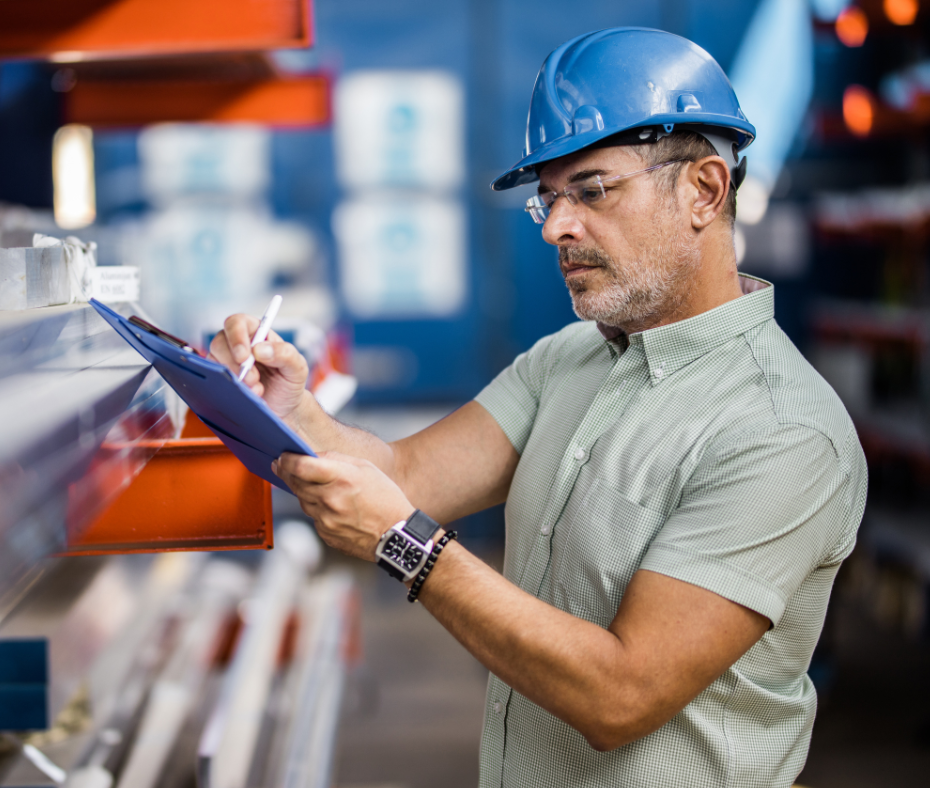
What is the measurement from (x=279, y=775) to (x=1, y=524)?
2014mm

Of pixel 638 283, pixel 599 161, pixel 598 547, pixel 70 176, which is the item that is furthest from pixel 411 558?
pixel 70 176

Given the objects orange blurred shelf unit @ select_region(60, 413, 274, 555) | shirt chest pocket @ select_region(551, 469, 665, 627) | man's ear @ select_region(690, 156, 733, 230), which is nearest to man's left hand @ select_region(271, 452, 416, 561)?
orange blurred shelf unit @ select_region(60, 413, 274, 555)

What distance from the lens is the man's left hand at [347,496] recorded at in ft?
3.87

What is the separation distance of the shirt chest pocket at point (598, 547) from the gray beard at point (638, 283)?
0.86ft

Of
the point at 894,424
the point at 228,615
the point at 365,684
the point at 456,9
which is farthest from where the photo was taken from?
the point at 456,9

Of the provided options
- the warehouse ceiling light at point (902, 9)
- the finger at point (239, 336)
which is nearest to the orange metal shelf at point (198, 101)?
the finger at point (239, 336)

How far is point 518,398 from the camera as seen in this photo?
68.2 inches

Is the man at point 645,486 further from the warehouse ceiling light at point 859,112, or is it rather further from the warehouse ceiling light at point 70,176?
the warehouse ceiling light at point 859,112

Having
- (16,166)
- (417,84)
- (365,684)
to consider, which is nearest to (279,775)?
(365,684)

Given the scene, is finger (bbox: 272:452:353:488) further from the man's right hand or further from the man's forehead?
the man's forehead

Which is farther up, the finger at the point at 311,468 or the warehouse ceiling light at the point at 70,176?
the warehouse ceiling light at the point at 70,176

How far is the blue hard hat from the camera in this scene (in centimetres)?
141

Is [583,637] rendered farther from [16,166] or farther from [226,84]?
[16,166]

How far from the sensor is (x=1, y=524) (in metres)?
0.78
